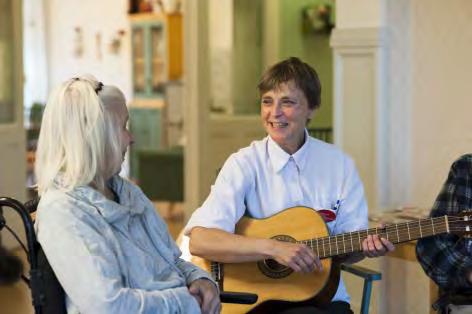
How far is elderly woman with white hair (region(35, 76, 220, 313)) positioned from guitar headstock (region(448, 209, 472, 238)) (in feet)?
2.42

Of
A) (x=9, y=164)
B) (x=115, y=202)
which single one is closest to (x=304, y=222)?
(x=115, y=202)

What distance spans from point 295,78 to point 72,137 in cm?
91

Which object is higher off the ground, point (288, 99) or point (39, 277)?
point (288, 99)

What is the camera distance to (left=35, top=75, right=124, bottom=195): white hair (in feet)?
5.63

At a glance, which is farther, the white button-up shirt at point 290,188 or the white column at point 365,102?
the white column at point 365,102

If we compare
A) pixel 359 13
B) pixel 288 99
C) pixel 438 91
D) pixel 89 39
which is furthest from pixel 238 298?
pixel 89 39

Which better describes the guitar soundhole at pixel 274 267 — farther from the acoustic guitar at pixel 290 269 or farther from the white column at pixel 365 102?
the white column at pixel 365 102

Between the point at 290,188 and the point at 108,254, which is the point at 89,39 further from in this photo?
the point at 108,254

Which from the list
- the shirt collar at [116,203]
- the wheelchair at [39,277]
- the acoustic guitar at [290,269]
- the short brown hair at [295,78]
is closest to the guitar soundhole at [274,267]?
the acoustic guitar at [290,269]

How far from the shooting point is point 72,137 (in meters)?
1.71

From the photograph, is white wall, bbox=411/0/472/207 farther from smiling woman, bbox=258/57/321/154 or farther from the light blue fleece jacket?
the light blue fleece jacket

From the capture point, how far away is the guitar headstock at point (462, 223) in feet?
6.90

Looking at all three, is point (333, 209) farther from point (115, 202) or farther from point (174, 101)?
point (174, 101)

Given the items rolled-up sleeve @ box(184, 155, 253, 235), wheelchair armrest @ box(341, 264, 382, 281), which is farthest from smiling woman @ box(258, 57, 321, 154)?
wheelchair armrest @ box(341, 264, 382, 281)
